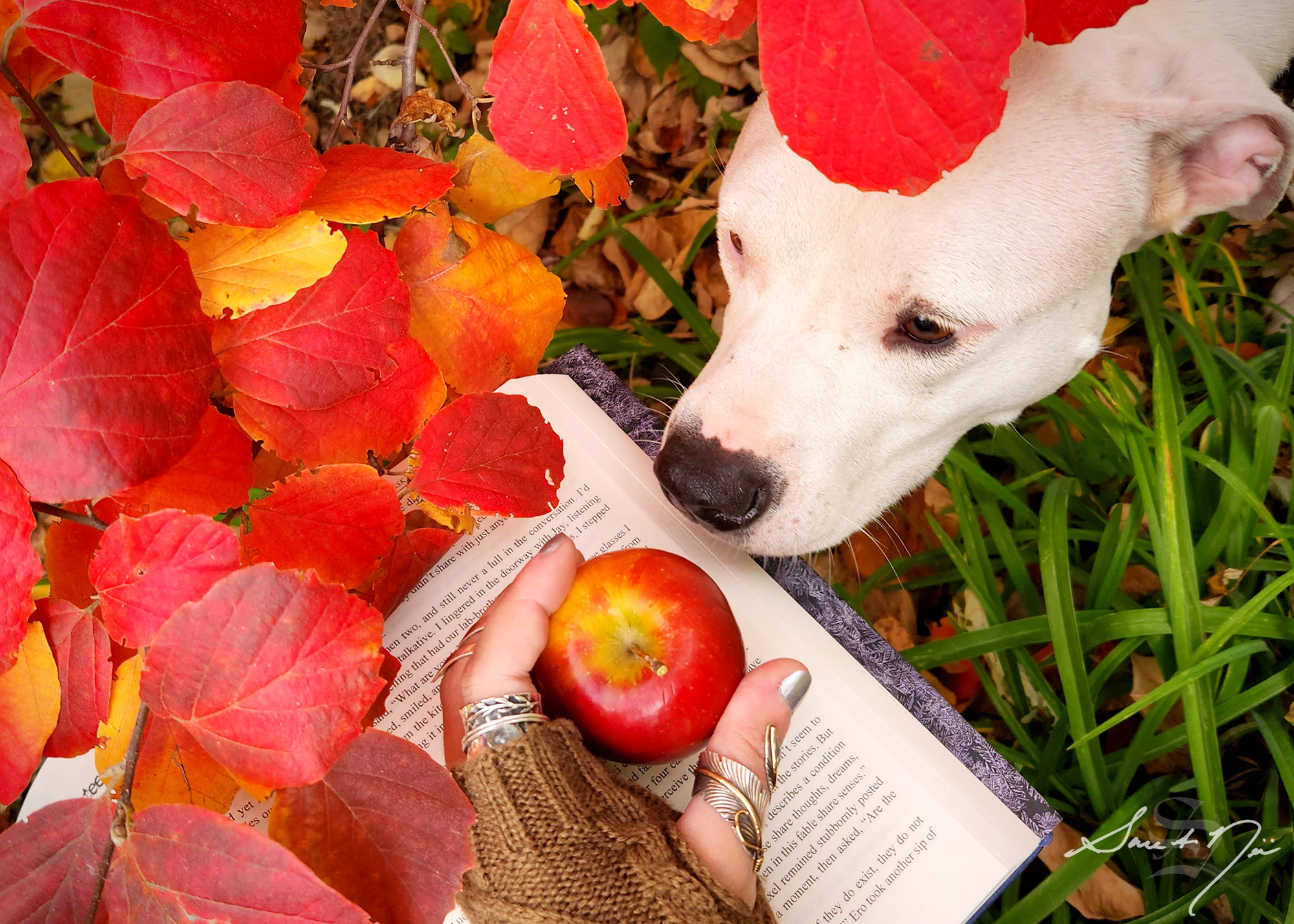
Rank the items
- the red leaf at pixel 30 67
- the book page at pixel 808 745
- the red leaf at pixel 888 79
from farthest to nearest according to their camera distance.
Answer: the book page at pixel 808 745 < the red leaf at pixel 30 67 < the red leaf at pixel 888 79

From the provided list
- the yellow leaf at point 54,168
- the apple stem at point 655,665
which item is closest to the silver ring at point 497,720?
the apple stem at point 655,665

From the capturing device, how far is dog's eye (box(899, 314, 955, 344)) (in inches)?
53.6

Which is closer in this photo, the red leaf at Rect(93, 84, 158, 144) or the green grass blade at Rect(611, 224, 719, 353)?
the red leaf at Rect(93, 84, 158, 144)

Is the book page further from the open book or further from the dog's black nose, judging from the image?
the dog's black nose

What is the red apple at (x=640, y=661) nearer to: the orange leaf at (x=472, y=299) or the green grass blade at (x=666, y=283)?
the orange leaf at (x=472, y=299)

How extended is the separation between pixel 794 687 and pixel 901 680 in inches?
14.8

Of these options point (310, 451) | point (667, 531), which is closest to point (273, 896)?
point (310, 451)

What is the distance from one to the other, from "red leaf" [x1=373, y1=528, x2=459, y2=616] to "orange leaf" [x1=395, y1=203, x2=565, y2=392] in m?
0.25

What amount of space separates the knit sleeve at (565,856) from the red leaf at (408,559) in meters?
0.31

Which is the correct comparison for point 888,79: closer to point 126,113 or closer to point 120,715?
point 126,113

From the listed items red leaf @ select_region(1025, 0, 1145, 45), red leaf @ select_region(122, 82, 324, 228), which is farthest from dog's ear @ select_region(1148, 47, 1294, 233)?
red leaf @ select_region(122, 82, 324, 228)

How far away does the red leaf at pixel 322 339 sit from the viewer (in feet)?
3.10

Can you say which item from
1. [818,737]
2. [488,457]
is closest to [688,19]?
[488,457]

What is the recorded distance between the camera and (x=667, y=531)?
1.67 meters
